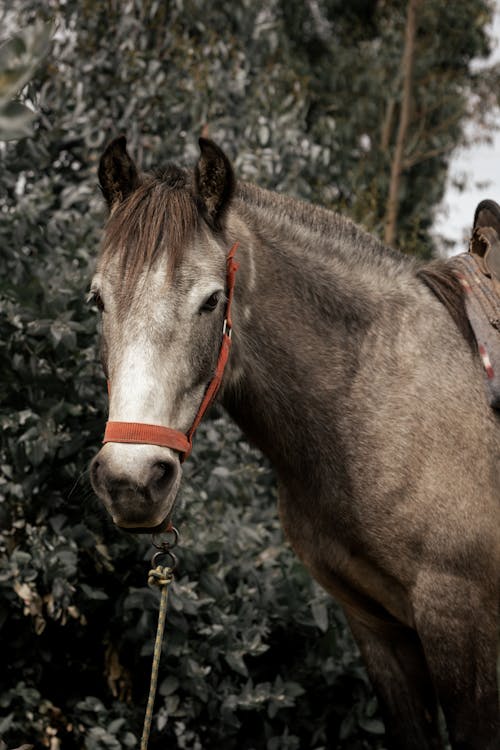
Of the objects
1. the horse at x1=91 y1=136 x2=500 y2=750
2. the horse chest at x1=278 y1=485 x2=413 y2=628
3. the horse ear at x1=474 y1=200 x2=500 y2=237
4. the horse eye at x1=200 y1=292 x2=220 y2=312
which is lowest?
the horse chest at x1=278 y1=485 x2=413 y2=628

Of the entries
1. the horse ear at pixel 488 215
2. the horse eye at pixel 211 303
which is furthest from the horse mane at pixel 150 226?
the horse ear at pixel 488 215

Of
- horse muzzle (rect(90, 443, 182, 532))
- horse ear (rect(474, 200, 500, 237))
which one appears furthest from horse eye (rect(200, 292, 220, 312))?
horse ear (rect(474, 200, 500, 237))

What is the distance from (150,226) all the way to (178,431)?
1.89 ft

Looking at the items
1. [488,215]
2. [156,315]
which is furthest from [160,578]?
[488,215]

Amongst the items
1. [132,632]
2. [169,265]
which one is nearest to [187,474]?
[132,632]

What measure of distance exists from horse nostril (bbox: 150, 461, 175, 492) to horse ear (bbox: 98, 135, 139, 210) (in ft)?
2.83

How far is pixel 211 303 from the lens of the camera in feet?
7.91

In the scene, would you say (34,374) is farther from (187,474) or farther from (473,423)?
(473,423)

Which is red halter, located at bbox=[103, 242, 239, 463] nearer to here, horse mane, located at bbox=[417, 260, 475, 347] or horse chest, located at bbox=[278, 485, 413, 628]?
horse chest, located at bbox=[278, 485, 413, 628]

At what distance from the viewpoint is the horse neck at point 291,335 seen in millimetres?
2732

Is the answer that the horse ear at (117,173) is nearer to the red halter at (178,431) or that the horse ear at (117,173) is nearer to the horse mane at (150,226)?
the horse mane at (150,226)

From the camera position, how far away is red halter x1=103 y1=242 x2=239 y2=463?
2.13 metres

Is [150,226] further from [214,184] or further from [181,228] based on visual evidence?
[214,184]

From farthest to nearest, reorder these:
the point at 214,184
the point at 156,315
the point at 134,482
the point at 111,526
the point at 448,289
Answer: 1. the point at 111,526
2. the point at 448,289
3. the point at 214,184
4. the point at 156,315
5. the point at 134,482
